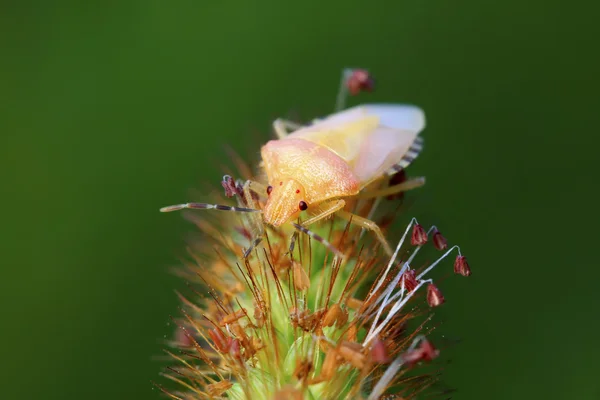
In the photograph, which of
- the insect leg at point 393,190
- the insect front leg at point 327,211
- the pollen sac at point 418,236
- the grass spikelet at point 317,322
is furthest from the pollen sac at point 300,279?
the insect leg at point 393,190

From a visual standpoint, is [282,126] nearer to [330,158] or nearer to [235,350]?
[330,158]

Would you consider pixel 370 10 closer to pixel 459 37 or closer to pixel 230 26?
pixel 459 37

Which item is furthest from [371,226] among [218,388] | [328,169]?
[218,388]

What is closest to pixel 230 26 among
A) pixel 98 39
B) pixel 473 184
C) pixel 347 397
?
pixel 98 39

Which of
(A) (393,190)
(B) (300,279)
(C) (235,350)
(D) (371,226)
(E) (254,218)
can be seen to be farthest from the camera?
(A) (393,190)

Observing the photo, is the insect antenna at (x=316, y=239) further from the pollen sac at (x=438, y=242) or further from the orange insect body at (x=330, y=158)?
the pollen sac at (x=438, y=242)
